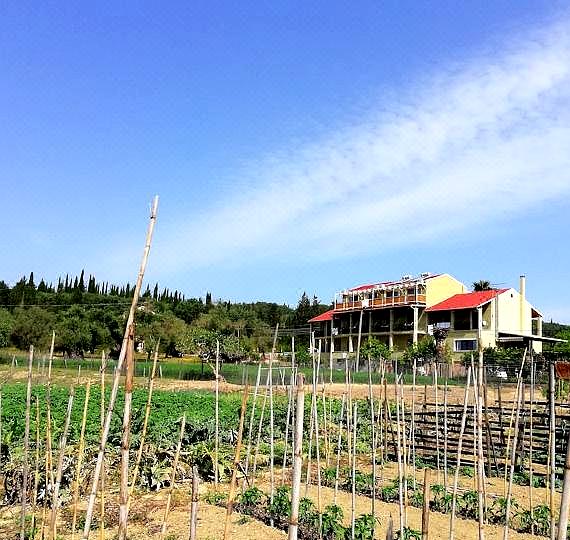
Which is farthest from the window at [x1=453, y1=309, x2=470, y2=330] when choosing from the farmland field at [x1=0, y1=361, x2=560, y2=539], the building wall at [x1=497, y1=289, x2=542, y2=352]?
the farmland field at [x1=0, y1=361, x2=560, y2=539]

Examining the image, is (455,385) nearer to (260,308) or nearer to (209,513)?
(209,513)

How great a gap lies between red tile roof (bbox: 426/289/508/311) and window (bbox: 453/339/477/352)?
5.97 feet

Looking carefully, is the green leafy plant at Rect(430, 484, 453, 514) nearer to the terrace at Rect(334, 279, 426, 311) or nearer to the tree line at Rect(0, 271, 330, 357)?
the tree line at Rect(0, 271, 330, 357)

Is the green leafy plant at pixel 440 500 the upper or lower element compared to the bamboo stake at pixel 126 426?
lower

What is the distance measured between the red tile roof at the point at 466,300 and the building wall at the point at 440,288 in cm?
50

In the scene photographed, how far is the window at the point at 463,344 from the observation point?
3167 centimetres

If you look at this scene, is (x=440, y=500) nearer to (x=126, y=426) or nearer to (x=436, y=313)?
(x=126, y=426)

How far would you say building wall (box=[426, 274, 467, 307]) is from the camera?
3425cm

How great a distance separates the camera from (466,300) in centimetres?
3228

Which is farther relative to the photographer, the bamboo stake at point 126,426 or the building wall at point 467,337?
the building wall at point 467,337

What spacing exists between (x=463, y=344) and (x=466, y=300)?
7.62ft

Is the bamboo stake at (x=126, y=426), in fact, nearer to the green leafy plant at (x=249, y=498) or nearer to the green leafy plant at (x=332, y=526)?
the green leafy plant at (x=332, y=526)

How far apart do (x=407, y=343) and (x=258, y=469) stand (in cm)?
2795

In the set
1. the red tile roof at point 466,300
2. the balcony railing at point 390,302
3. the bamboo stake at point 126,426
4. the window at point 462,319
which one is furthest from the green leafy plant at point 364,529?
the balcony railing at point 390,302
